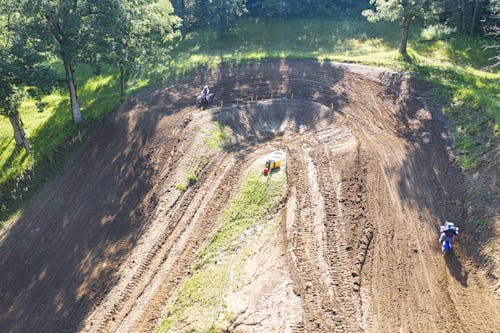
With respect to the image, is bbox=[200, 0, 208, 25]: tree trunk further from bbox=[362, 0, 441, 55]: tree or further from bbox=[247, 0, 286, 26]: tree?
bbox=[362, 0, 441, 55]: tree

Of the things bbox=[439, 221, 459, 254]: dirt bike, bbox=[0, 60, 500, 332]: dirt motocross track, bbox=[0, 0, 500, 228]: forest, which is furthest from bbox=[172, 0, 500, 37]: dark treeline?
bbox=[439, 221, 459, 254]: dirt bike

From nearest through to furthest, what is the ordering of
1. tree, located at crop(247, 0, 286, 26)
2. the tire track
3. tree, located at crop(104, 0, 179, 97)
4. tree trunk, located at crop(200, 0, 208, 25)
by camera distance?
the tire track, tree, located at crop(104, 0, 179, 97), tree, located at crop(247, 0, 286, 26), tree trunk, located at crop(200, 0, 208, 25)

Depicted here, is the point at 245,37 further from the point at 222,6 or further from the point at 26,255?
the point at 26,255

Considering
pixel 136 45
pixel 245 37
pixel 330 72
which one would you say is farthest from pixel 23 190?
pixel 245 37

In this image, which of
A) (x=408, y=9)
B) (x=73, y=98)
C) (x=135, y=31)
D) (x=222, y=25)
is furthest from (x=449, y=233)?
(x=222, y=25)

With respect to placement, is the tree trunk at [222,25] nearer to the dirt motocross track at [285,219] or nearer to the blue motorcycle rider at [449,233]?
the dirt motocross track at [285,219]
